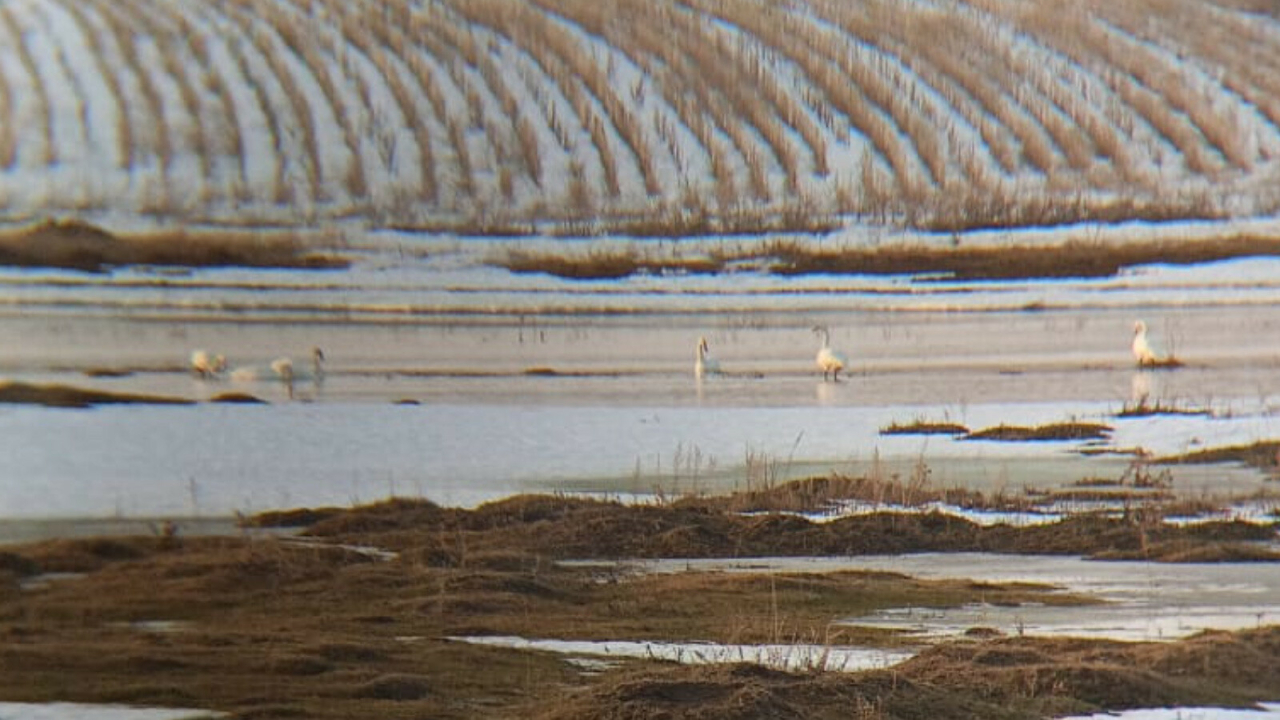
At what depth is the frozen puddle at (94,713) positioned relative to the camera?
4.55m

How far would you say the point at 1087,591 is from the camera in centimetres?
575

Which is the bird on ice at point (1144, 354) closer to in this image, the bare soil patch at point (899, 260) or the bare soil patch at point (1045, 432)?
the bare soil patch at point (899, 260)

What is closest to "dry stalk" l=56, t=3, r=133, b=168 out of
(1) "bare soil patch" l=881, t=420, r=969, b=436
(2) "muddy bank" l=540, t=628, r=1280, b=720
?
(1) "bare soil patch" l=881, t=420, r=969, b=436

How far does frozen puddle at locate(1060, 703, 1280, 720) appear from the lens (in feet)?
15.1

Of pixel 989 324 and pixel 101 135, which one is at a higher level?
pixel 101 135

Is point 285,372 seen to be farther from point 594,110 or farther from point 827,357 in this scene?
point 827,357

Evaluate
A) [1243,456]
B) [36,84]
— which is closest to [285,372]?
[36,84]

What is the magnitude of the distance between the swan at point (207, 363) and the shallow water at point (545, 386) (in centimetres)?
3

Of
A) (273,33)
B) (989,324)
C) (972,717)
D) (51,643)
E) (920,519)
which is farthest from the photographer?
(989,324)

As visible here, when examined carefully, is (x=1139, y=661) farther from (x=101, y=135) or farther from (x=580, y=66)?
(x=101, y=135)

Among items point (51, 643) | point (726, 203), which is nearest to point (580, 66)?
point (726, 203)

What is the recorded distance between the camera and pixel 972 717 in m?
4.62

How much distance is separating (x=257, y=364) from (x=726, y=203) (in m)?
1.65

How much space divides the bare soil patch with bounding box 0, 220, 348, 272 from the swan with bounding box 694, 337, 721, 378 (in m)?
1.23
